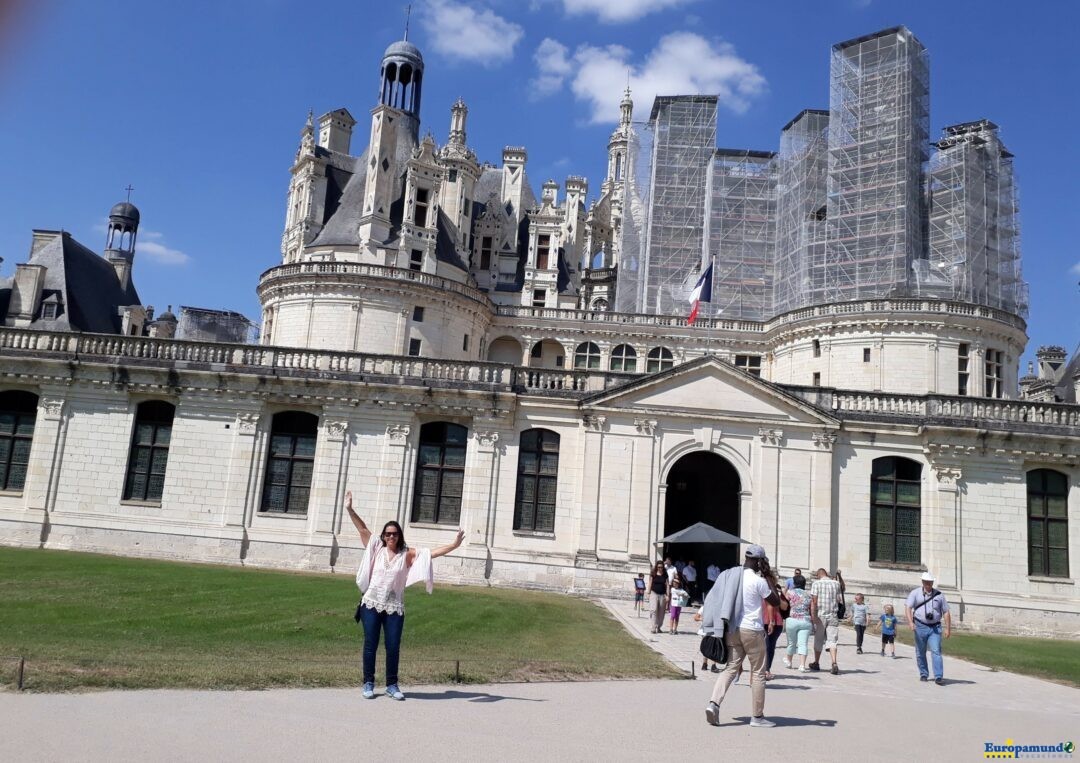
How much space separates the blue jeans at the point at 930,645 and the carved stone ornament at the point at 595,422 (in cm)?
1358

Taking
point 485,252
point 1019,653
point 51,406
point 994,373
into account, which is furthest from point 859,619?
point 485,252

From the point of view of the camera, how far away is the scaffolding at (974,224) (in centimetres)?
4344

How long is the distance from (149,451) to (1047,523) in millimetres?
29296

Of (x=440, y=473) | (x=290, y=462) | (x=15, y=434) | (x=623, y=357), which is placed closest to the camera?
(x=440, y=473)

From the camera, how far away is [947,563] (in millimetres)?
25672

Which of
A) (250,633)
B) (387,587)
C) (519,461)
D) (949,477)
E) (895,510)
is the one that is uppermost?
(949,477)

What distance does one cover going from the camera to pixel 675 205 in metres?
53.8

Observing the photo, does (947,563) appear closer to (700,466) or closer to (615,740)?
(700,466)

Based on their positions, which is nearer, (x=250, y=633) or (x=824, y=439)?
(x=250, y=633)

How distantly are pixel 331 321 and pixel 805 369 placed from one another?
25124 mm

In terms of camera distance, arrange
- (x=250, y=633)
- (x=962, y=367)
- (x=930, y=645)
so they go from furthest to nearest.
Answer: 1. (x=962, y=367)
2. (x=930, y=645)
3. (x=250, y=633)

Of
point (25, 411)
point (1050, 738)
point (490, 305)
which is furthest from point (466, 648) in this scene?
point (490, 305)

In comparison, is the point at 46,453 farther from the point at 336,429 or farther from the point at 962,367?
the point at 962,367

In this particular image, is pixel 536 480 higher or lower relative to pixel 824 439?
lower
